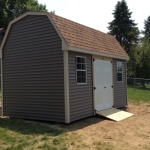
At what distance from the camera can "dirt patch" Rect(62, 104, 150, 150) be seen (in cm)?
590

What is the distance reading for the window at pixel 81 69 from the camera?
8703 millimetres

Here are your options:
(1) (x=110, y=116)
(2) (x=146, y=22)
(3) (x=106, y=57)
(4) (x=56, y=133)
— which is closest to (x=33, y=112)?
(4) (x=56, y=133)

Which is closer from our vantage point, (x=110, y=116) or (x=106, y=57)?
(x=110, y=116)

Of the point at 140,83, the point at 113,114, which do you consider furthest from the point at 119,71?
the point at 140,83

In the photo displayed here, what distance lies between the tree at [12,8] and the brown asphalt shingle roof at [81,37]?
20.5 m

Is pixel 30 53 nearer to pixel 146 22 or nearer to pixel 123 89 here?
pixel 123 89

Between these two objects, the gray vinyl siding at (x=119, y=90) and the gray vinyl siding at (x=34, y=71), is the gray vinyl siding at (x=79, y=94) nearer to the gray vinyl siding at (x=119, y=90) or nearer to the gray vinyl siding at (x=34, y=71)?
the gray vinyl siding at (x=34, y=71)

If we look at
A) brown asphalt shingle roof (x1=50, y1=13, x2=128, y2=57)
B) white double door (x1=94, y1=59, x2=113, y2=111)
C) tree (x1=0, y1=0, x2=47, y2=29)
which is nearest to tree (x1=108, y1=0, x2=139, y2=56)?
tree (x1=0, y1=0, x2=47, y2=29)

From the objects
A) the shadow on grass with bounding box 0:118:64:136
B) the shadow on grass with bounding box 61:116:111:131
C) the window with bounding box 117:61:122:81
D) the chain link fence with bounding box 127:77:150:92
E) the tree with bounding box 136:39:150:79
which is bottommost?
the shadow on grass with bounding box 61:116:111:131

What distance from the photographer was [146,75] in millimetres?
28547

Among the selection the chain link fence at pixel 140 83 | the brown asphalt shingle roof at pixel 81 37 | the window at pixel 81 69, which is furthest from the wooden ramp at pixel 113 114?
the chain link fence at pixel 140 83

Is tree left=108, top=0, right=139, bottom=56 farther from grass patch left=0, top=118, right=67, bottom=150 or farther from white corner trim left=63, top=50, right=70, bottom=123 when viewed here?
grass patch left=0, top=118, right=67, bottom=150

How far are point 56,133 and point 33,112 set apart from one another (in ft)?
7.57

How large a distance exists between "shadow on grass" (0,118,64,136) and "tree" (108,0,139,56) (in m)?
28.7
